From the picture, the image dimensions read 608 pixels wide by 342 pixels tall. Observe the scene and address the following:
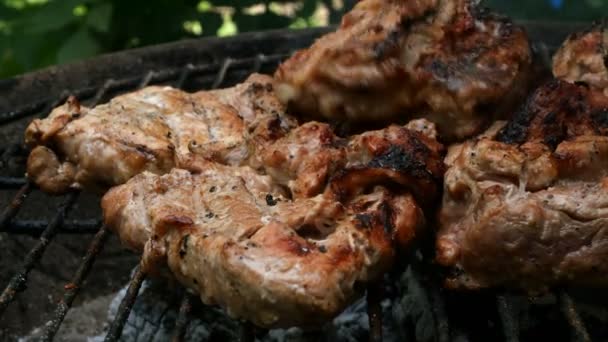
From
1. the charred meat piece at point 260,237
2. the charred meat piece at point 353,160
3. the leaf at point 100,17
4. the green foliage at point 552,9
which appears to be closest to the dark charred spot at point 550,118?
the charred meat piece at point 353,160

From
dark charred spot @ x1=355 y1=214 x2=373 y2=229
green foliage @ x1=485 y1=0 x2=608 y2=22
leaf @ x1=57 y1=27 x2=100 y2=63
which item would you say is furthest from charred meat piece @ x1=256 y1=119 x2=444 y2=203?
green foliage @ x1=485 y1=0 x2=608 y2=22

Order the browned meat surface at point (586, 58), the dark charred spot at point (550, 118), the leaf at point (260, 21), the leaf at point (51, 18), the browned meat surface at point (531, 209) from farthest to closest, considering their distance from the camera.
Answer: the leaf at point (260, 21) < the leaf at point (51, 18) < the browned meat surface at point (586, 58) < the dark charred spot at point (550, 118) < the browned meat surface at point (531, 209)

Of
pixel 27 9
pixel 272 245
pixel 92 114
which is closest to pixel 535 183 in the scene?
pixel 272 245

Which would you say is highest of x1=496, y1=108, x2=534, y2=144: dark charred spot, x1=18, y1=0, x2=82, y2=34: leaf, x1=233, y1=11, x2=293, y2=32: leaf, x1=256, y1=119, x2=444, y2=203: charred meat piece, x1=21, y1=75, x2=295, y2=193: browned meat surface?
x1=496, y1=108, x2=534, y2=144: dark charred spot

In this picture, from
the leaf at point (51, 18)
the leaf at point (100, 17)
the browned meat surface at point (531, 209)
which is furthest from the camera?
the leaf at point (100, 17)

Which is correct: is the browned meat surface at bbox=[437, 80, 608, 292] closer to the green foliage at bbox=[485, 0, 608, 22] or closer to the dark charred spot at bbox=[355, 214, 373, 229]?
the dark charred spot at bbox=[355, 214, 373, 229]

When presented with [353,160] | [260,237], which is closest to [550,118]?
[353,160]

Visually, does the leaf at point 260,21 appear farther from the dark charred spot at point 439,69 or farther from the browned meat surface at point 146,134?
the dark charred spot at point 439,69
